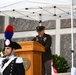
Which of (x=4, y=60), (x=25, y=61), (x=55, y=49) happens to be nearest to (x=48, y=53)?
(x=25, y=61)

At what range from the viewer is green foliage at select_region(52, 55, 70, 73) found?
11.8 meters

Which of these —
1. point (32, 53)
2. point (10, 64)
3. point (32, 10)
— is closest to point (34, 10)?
point (32, 10)

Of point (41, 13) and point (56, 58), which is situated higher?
point (41, 13)

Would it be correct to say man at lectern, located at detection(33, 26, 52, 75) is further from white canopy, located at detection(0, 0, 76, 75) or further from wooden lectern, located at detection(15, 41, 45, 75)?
white canopy, located at detection(0, 0, 76, 75)

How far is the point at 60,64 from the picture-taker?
11891mm

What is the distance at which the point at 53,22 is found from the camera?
45.3 ft

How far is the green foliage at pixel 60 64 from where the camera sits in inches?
466

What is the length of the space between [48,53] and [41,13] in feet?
11.6

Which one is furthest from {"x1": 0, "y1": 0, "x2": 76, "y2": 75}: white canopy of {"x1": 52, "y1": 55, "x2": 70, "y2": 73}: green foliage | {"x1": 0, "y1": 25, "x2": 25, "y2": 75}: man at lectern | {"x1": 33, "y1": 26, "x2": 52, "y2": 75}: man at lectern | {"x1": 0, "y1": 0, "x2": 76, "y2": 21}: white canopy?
{"x1": 0, "y1": 25, "x2": 25, "y2": 75}: man at lectern

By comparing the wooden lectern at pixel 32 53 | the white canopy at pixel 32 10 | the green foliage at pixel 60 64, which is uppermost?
the white canopy at pixel 32 10

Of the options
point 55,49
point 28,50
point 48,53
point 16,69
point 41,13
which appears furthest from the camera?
point 55,49

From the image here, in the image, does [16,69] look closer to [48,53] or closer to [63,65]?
[48,53]

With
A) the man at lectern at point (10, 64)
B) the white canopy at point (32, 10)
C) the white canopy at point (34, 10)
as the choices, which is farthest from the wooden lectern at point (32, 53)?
the man at lectern at point (10, 64)

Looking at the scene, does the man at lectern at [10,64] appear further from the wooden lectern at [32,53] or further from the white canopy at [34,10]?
the white canopy at [34,10]
